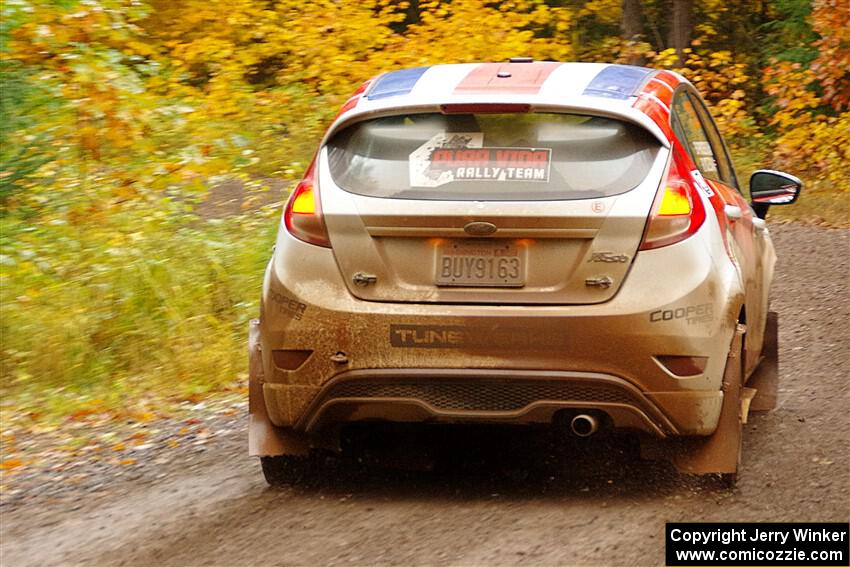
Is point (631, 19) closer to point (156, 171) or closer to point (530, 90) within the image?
point (156, 171)

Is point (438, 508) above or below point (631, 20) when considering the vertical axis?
above

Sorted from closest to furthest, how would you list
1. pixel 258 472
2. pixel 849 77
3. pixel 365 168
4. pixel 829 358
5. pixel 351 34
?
pixel 365 168, pixel 258 472, pixel 829 358, pixel 351 34, pixel 849 77

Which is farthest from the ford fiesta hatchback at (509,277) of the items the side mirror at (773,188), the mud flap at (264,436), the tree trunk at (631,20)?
the tree trunk at (631,20)

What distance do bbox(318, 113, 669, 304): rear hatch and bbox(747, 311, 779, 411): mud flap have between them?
2.13m

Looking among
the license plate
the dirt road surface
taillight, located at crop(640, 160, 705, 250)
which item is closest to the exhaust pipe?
the dirt road surface

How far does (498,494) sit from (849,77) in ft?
58.9

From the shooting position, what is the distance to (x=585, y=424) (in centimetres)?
538

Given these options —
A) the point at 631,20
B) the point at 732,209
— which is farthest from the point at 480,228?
the point at 631,20

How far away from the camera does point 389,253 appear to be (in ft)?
17.7

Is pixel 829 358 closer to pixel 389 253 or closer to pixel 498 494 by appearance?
pixel 498 494

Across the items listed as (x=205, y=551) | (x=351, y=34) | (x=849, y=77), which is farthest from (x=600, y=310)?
(x=849, y=77)

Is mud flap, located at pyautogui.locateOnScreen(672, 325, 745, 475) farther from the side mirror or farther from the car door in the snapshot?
the side mirror

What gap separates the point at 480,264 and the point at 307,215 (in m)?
0.74

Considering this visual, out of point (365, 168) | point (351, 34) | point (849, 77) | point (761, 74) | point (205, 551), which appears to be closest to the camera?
point (205, 551)
